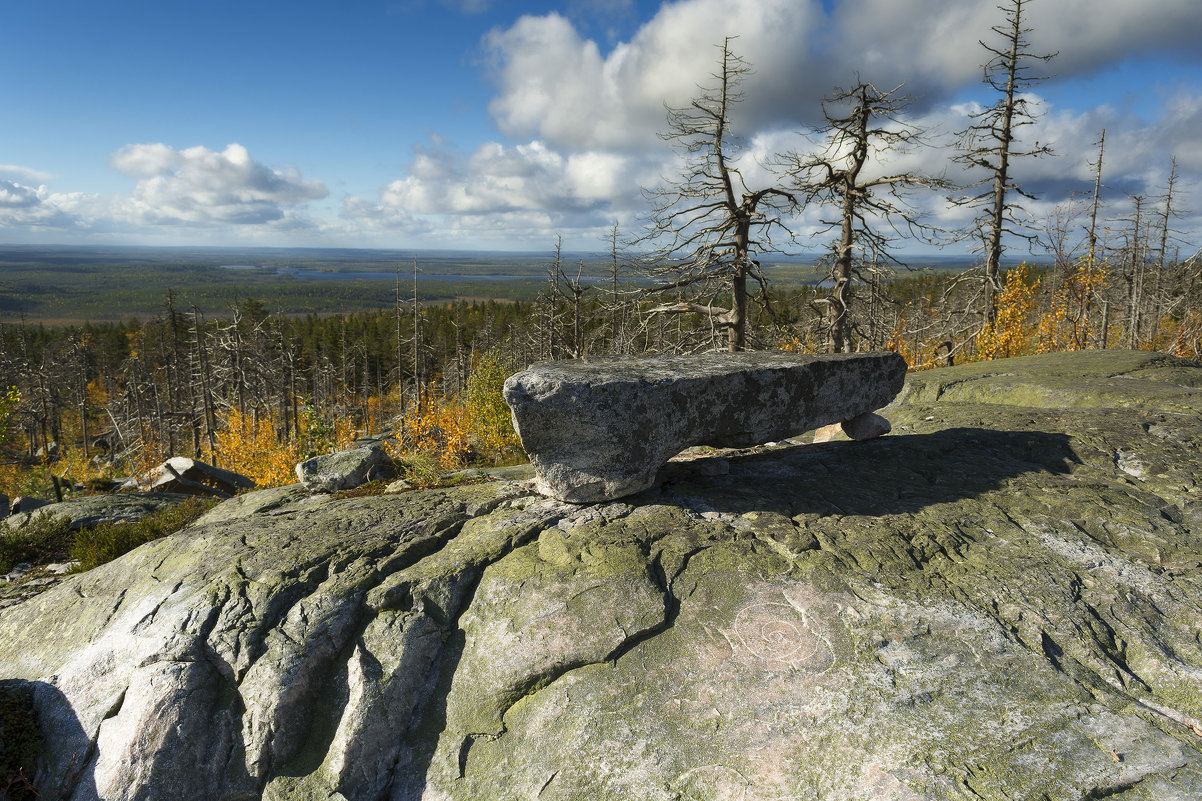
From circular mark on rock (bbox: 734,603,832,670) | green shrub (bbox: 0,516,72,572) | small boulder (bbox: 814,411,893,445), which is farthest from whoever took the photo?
A: green shrub (bbox: 0,516,72,572)

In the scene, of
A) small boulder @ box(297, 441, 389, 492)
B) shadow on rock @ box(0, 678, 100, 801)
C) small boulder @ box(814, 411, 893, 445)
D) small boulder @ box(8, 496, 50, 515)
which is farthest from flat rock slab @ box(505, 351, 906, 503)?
small boulder @ box(8, 496, 50, 515)

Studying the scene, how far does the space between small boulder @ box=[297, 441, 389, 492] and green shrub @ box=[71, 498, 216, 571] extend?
138 inches

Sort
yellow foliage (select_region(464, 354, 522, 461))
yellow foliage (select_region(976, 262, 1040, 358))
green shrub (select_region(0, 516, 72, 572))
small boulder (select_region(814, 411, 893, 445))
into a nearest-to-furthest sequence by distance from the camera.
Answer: small boulder (select_region(814, 411, 893, 445))
green shrub (select_region(0, 516, 72, 572))
yellow foliage (select_region(976, 262, 1040, 358))
yellow foliage (select_region(464, 354, 522, 461))

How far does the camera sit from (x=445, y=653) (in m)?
6.57

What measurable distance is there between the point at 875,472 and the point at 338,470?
9.59 metres

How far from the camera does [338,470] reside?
36.9ft

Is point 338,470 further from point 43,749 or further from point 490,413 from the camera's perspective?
point 490,413

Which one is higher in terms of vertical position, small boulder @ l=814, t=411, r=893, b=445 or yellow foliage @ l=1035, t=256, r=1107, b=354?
yellow foliage @ l=1035, t=256, r=1107, b=354

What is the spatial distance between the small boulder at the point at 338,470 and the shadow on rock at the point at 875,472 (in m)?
5.86

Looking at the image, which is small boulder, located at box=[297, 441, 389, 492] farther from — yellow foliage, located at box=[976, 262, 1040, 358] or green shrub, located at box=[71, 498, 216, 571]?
yellow foliage, located at box=[976, 262, 1040, 358]

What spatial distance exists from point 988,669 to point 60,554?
55.1 ft

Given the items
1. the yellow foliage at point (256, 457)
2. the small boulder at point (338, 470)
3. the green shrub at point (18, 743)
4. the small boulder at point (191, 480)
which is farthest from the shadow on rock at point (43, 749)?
the yellow foliage at point (256, 457)

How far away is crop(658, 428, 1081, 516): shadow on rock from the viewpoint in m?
8.53

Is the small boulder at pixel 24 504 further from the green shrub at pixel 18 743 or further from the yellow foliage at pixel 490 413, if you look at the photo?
Result: the yellow foliage at pixel 490 413
